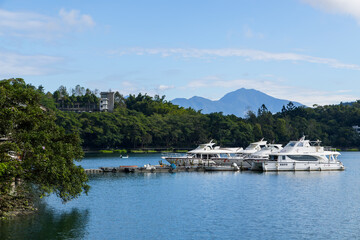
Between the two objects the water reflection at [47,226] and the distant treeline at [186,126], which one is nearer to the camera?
the water reflection at [47,226]

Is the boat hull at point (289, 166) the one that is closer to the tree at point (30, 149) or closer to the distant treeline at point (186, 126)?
the distant treeline at point (186, 126)

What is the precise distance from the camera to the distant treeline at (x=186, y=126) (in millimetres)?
128250

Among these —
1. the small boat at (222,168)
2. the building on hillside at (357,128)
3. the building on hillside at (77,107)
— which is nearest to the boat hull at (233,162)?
the small boat at (222,168)

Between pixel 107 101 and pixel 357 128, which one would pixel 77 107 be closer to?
pixel 107 101

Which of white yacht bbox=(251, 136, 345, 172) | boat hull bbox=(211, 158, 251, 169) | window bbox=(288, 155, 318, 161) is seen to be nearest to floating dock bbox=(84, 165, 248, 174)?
boat hull bbox=(211, 158, 251, 169)

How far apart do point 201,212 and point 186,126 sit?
103 m

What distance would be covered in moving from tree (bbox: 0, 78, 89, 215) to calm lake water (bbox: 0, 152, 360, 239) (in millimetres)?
2898

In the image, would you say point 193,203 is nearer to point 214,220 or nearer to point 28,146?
point 214,220

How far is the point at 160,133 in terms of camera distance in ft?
446

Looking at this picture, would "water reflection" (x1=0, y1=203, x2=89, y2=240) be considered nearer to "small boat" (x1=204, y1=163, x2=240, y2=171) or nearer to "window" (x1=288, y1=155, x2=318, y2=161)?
"small boat" (x1=204, y1=163, x2=240, y2=171)

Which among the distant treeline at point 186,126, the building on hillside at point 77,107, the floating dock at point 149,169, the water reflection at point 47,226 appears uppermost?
the building on hillside at point 77,107

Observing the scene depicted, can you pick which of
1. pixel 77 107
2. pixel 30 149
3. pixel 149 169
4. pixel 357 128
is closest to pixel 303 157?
pixel 149 169

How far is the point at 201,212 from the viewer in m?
37.1

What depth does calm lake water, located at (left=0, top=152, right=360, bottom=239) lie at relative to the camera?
30.0 m
